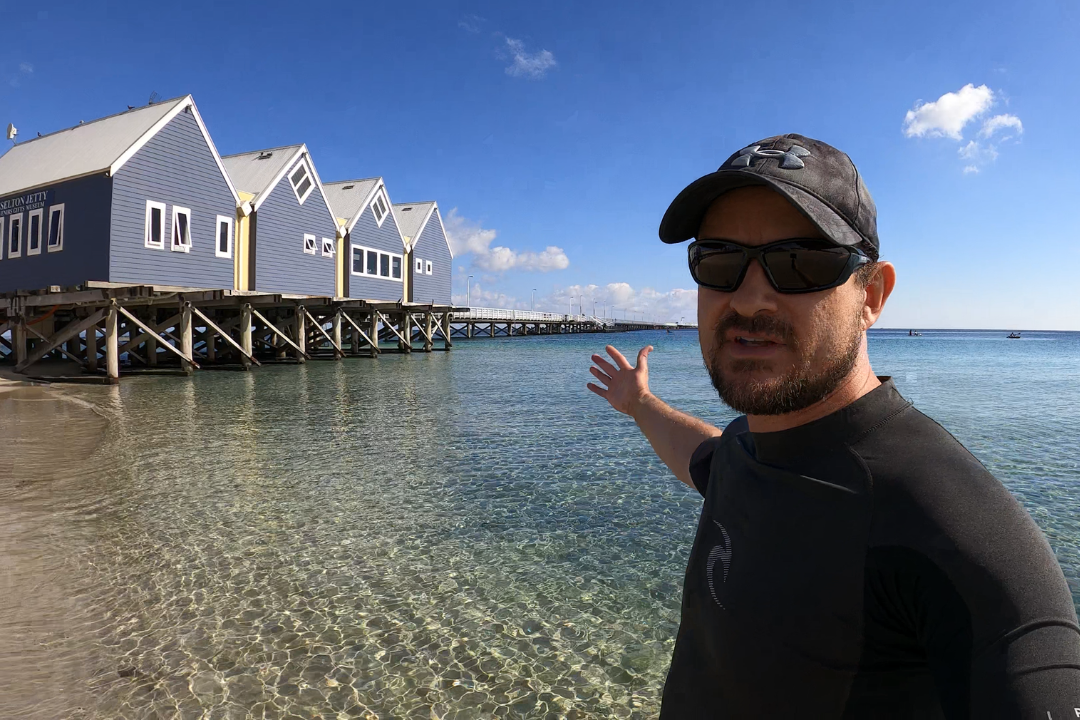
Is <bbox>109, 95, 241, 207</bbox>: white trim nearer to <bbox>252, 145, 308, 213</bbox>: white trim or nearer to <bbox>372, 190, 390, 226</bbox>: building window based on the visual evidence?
<bbox>252, 145, 308, 213</bbox>: white trim

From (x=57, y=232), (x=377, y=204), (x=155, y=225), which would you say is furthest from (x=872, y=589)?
(x=377, y=204)

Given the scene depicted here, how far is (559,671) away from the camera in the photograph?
3.50 metres

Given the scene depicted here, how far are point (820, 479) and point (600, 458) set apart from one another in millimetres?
7477

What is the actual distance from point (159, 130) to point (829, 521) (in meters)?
23.2

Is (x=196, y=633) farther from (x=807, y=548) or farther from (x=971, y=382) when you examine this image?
(x=971, y=382)

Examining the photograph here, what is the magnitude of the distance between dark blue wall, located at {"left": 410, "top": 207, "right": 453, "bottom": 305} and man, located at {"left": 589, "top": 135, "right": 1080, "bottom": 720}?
3546 cm

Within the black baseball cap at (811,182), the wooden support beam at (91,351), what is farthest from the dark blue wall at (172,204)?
the black baseball cap at (811,182)

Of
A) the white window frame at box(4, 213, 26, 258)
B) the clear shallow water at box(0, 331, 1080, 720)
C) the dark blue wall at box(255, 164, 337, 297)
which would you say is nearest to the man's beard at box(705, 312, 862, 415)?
the clear shallow water at box(0, 331, 1080, 720)

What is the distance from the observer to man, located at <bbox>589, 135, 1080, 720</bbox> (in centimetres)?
103

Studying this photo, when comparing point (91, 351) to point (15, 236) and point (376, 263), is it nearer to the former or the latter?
point (15, 236)

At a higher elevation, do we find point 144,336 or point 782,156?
point 782,156

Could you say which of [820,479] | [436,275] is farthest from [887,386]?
[436,275]

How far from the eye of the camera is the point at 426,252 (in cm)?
3716

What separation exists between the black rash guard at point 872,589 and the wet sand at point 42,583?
3.32 metres
